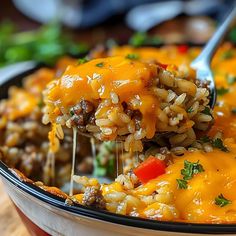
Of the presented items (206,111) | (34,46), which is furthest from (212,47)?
(34,46)

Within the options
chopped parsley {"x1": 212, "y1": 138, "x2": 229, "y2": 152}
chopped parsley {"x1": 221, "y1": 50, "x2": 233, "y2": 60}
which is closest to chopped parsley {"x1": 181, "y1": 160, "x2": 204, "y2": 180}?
chopped parsley {"x1": 212, "y1": 138, "x2": 229, "y2": 152}

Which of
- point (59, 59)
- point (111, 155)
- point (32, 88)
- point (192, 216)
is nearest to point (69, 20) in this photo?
point (59, 59)

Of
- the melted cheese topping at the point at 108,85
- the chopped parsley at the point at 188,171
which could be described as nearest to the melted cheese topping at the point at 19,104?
the melted cheese topping at the point at 108,85

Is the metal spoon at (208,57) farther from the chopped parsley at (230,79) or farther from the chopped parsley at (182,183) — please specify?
the chopped parsley at (182,183)

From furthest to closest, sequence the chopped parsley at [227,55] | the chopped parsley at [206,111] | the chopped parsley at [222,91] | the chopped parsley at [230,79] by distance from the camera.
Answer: the chopped parsley at [227,55]
the chopped parsley at [230,79]
the chopped parsley at [222,91]
the chopped parsley at [206,111]

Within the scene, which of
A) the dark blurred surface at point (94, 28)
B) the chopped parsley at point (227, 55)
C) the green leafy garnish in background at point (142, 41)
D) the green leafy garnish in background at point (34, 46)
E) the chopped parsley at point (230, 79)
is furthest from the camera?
the dark blurred surface at point (94, 28)

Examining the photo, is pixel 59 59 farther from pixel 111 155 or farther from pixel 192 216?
pixel 192 216
